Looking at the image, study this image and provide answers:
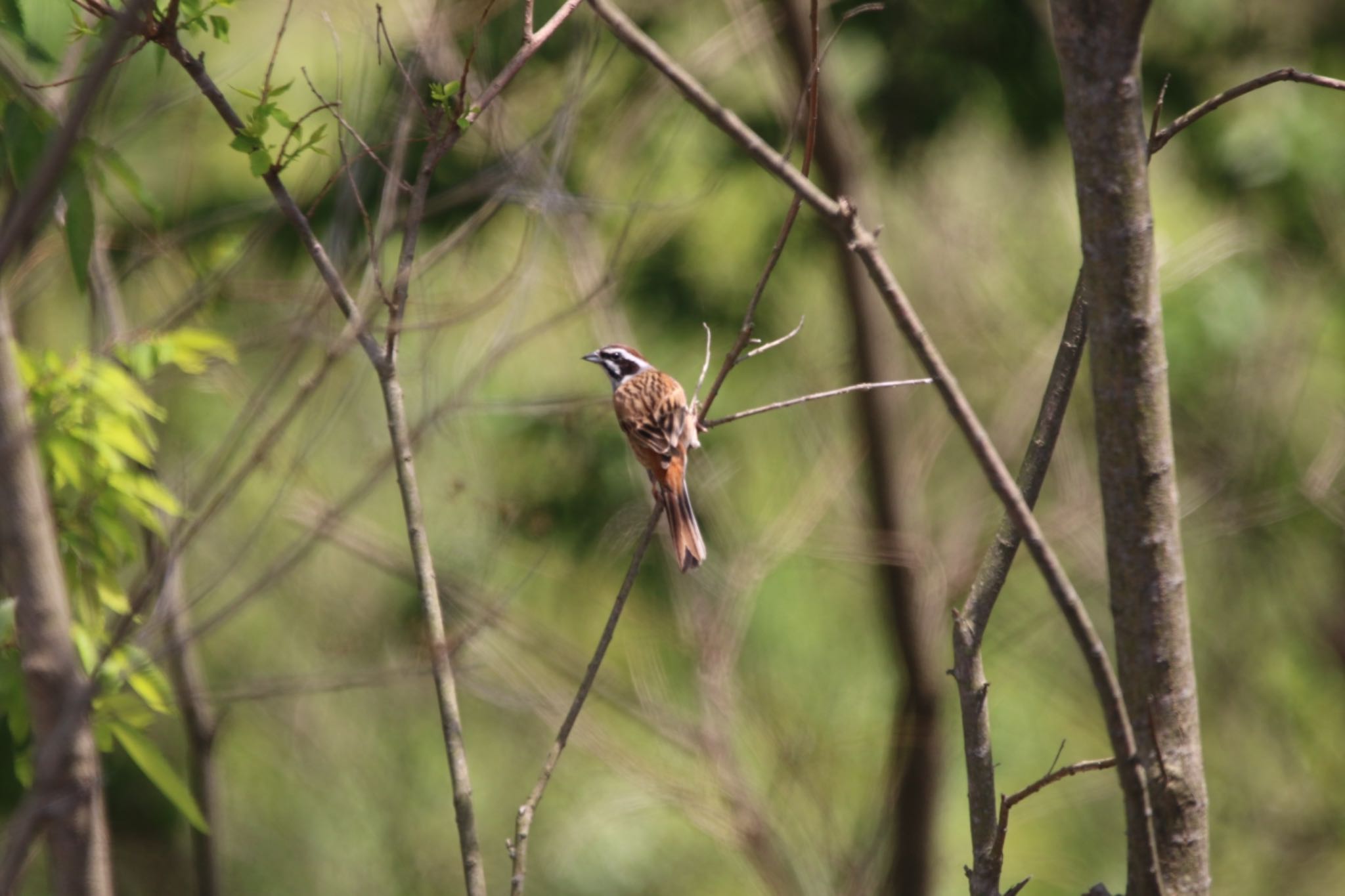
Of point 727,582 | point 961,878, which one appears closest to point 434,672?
point 727,582

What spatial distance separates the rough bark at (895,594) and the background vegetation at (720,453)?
0.51ft

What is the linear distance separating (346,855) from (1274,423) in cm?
757

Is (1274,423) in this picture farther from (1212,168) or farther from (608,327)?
(608,327)

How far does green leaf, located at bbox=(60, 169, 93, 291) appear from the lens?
8.03ft

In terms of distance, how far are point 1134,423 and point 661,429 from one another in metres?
3.08

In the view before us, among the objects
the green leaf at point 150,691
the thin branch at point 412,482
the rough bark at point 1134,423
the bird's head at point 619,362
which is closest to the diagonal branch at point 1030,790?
the rough bark at point 1134,423

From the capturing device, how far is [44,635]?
2.13 metres

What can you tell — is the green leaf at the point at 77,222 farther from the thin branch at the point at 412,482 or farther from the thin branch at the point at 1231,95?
the thin branch at the point at 1231,95

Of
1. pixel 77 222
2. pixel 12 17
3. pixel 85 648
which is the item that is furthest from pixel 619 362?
pixel 12 17

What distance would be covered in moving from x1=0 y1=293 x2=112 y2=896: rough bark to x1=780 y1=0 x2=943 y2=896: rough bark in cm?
487

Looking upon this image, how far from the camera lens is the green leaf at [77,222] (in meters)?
2.45

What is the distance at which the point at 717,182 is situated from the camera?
640cm

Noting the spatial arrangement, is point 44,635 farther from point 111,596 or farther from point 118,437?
point 118,437

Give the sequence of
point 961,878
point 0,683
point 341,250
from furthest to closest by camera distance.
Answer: point 961,878, point 341,250, point 0,683
